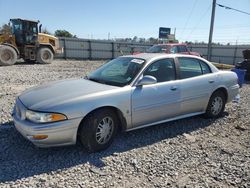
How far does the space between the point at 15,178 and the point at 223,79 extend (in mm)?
4657

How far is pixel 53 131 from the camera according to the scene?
3.53 metres

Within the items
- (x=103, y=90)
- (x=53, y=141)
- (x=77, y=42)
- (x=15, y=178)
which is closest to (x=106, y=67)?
(x=103, y=90)

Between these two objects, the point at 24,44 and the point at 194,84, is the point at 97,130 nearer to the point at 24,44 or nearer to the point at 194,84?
the point at 194,84

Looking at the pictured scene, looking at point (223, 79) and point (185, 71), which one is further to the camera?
point (223, 79)

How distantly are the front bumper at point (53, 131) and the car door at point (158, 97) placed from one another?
3.56 ft

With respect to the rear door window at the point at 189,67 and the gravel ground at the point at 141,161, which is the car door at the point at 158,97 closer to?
Answer: the rear door window at the point at 189,67

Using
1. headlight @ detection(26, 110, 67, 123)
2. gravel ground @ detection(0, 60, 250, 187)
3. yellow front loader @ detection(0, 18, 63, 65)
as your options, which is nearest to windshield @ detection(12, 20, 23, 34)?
yellow front loader @ detection(0, 18, 63, 65)

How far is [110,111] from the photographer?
13.2 feet

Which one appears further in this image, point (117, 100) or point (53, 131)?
point (117, 100)

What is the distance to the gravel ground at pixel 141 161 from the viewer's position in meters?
3.29

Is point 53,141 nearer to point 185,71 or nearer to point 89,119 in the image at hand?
point 89,119

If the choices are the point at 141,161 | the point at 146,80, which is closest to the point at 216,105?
the point at 146,80

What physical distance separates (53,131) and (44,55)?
649 inches

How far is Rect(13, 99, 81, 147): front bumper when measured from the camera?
350cm
